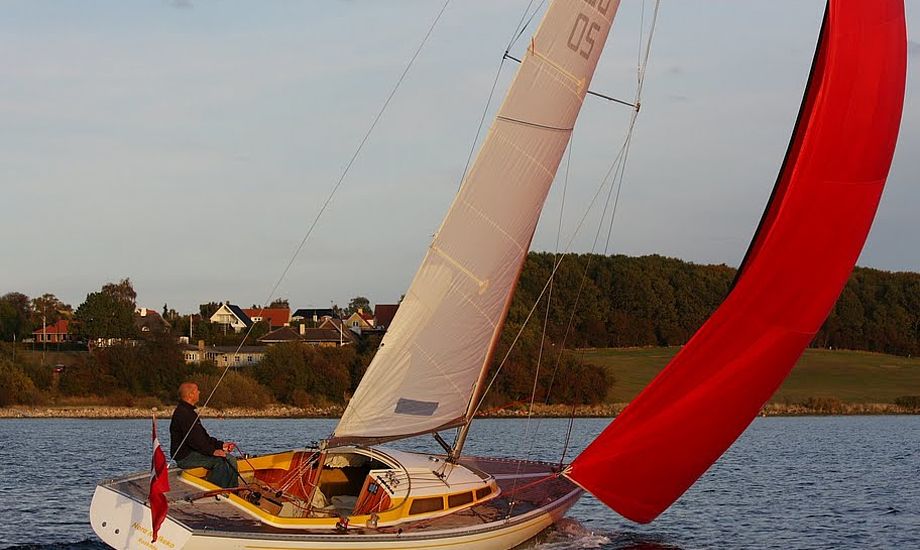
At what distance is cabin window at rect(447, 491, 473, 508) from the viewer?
15.6m

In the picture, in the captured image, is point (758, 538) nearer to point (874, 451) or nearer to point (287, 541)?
point (287, 541)

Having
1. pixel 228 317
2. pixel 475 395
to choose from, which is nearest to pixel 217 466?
pixel 475 395

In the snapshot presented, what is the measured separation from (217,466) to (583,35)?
7.25 meters

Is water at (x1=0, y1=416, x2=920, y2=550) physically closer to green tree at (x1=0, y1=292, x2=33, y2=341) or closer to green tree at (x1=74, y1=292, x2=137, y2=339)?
green tree at (x1=74, y1=292, x2=137, y2=339)

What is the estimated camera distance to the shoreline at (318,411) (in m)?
66.1

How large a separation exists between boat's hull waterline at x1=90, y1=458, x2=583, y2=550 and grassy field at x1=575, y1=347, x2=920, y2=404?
55.2 meters

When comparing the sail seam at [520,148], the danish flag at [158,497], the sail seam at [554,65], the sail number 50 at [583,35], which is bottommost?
the danish flag at [158,497]

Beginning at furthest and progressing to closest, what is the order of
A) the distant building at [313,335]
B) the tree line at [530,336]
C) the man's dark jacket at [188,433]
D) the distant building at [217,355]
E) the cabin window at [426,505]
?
the distant building at [313,335]
the distant building at [217,355]
the tree line at [530,336]
the man's dark jacket at [188,433]
the cabin window at [426,505]

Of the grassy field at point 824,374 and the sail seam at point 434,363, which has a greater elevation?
the sail seam at point 434,363

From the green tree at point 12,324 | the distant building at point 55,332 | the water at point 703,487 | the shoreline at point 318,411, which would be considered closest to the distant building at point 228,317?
the distant building at point 55,332

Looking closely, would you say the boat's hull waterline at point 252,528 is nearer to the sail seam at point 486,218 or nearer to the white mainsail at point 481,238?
the white mainsail at point 481,238

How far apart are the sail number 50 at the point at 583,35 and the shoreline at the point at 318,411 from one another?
50.7 meters

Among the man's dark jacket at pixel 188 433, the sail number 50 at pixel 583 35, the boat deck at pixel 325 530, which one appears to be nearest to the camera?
the boat deck at pixel 325 530

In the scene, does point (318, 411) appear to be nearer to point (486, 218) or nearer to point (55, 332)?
point (55, 332)
